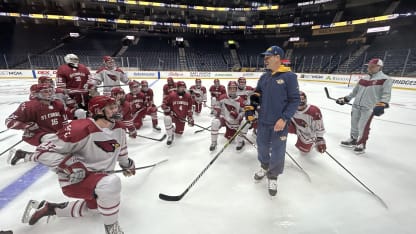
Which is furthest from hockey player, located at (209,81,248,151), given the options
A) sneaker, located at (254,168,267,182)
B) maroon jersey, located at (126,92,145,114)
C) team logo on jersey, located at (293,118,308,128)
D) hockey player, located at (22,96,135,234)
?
hockey player, located at (22,96,135,234)

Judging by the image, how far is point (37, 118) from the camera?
2.82 m

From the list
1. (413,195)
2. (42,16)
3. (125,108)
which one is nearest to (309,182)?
(413,195)

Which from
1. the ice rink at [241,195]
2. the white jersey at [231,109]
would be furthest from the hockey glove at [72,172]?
the white jersey at [231,109]

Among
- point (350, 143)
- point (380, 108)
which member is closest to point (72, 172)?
point (380, 108)

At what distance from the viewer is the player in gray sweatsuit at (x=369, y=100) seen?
3.24 m

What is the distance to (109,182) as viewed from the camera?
161 cm

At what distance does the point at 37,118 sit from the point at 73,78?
1.37 meters

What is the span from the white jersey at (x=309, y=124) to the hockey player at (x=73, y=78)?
13.4ft

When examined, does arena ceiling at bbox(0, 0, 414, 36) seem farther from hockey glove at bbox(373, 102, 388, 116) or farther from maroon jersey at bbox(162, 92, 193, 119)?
hockey glove at bbox(373, 102, 388, 116)

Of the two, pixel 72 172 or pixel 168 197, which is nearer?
pixel 72 172

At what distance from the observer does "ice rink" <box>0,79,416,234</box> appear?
199 centimetres

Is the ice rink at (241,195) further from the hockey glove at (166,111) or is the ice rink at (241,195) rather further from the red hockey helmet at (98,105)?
the red hockey helmet at (98,105)

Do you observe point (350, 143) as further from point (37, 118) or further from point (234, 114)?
point (37, 118)

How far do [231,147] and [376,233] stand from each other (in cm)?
238
